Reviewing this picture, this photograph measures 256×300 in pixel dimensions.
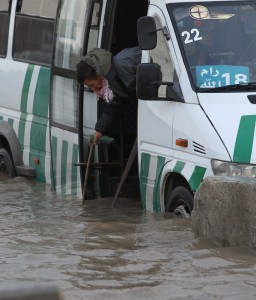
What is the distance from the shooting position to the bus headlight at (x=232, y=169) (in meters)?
6.62

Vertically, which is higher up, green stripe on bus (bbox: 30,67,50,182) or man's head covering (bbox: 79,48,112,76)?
man's head covering (bbox: 79,48,112,76)

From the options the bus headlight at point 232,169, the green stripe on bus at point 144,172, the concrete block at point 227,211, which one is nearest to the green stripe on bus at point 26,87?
the green stripe on bus at point 144,172

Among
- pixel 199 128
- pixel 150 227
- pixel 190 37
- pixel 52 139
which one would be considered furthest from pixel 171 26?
pixel 52 139

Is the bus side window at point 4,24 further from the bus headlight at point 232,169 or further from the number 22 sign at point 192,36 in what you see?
the bus headlight at point 232,169

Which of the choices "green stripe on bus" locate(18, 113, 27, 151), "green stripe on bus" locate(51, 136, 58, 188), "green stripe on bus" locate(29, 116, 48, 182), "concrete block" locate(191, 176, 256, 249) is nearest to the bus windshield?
"concrete block" locate(191, 176, 256, 249)

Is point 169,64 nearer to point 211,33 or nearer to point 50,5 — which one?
point 211,33

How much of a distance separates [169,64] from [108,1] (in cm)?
131

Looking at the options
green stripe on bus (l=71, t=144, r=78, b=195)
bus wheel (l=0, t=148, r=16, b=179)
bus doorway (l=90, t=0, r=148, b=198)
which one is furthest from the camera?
bus wheel (l=0, t=148, r=16, b=179)

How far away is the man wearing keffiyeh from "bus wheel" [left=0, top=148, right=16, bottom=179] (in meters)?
2.19

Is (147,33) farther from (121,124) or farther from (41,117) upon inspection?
(41,117)

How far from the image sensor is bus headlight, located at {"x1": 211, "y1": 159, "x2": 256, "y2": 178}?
6621 mm

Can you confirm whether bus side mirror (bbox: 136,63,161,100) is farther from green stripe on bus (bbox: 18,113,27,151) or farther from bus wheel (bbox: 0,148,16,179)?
bus wheel (bbox: 0,148,16,179)

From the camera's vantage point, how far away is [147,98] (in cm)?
744

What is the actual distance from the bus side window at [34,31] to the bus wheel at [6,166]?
106 centimetres
